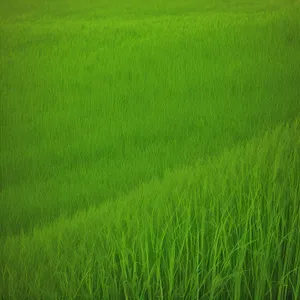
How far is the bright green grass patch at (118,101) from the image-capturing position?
1.34 meters

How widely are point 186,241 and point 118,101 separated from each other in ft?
1.56

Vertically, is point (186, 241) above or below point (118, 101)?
below

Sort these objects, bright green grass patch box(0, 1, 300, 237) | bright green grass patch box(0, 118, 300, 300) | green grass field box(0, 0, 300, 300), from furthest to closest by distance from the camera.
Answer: bright green grass patch box(0, 1, 300, 237) < green grass field box(0, 0, 300, 300) < bright green grass patch box(0, 118, 300, 300)

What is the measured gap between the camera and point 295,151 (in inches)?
50.7

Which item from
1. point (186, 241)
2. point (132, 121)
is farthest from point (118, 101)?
point (186, 241)

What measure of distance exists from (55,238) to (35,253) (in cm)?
6

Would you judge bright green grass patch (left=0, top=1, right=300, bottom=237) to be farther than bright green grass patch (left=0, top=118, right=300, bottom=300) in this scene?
Yes

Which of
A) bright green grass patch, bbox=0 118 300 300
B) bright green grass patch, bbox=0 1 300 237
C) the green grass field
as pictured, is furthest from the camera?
bright green grass patch, bbox=0 1 300 237

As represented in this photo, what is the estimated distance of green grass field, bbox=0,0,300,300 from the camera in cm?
121

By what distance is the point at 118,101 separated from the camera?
4.51 feet

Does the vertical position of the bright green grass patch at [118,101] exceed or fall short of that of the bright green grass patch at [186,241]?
it exceeds it

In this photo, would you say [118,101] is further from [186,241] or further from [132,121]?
[186,241]

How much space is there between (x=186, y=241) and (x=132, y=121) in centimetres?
42

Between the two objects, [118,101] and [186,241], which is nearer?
[186,241]
